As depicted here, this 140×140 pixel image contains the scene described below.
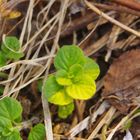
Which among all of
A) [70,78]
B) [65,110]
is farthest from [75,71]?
[65,110]

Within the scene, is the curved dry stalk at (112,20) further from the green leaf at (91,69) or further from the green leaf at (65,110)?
the green leaf at (65,110)

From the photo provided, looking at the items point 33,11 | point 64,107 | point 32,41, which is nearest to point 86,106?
point 64,107

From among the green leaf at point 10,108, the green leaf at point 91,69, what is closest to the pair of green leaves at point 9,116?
the green leaf at point 10,108

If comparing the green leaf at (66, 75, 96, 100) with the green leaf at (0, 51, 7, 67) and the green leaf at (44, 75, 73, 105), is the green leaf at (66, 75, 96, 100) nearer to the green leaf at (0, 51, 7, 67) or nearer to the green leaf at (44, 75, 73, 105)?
the green leaf at (44, 75, 73, 105)

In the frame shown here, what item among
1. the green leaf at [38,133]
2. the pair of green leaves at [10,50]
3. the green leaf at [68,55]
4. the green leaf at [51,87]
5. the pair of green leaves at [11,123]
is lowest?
the green leaf at [38,133]

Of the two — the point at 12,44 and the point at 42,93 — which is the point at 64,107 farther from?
the point at 12,44

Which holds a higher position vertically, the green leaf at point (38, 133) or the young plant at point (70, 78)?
the young plant at point (70, 78)

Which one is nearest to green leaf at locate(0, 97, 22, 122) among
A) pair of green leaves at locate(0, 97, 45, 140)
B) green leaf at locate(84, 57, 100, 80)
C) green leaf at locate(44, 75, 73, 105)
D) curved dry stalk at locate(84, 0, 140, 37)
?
pair of green leaves at locate(0, 97, 45, 140)
